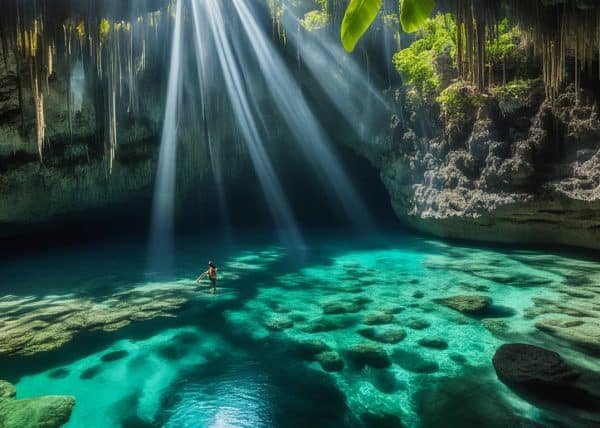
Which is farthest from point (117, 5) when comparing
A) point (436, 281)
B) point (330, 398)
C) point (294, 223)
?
point (294, 223)

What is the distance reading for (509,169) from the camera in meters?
13.7

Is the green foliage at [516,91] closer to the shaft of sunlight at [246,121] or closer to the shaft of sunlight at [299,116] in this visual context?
the shaft of sunlight at [299,116]

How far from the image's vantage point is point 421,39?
16.3m

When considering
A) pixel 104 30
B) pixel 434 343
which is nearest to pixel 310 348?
pixel 434 343

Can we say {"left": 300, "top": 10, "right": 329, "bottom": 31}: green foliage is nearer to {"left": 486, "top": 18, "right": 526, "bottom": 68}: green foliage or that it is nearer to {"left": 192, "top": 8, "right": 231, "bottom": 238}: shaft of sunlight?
{"left": 192, "top": 8, "right": 231, "bottom": 238}: shaft of sunlight

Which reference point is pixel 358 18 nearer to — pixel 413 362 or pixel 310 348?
pixel 413 362

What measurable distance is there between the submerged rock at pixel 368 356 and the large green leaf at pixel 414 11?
5.93 m

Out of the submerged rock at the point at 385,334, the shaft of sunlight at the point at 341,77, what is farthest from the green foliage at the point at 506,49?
the submerged rock at the point at 385,334

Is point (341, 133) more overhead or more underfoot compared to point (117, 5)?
more underfoot

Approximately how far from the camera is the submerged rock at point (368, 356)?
7.03 metres

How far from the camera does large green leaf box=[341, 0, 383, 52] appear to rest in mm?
2059

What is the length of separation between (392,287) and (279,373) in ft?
19.2

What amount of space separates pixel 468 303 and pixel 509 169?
20.7 feet

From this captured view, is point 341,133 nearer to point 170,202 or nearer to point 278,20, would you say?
point 278,20
